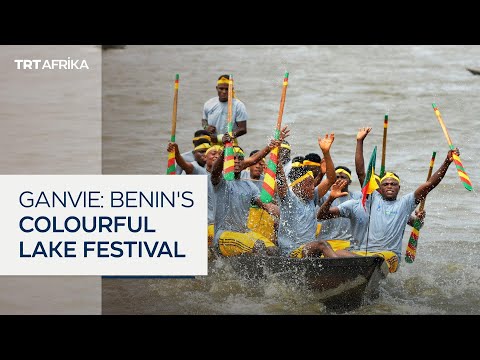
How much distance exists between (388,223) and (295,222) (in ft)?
3.02

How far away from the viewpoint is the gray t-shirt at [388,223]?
966 centimetres

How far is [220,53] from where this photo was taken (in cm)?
2428

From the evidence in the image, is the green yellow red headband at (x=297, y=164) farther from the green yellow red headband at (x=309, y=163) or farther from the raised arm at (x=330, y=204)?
the raised arm at (x=330, y=204)

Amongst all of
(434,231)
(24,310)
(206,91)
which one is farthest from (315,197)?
(206,91)

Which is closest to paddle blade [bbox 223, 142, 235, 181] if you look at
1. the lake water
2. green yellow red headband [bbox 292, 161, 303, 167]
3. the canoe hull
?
green yellow red headband [bbox 292, 161, 303, 167]

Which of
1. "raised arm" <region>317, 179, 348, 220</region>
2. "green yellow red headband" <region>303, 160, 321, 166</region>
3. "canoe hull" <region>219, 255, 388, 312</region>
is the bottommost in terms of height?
"canoe hull" <region>219, 255, 388, 312</region>

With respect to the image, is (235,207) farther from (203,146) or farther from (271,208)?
(203,146)

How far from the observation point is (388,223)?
966cm

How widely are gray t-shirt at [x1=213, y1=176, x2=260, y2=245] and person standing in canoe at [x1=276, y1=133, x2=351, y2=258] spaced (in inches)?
26.9

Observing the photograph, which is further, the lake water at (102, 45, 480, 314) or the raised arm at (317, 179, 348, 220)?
the lake water at (102, 45, 480, 314)

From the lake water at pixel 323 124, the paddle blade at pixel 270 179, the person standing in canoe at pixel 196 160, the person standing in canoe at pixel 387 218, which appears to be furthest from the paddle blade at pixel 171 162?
the person standing in canoe at pixel 387 218

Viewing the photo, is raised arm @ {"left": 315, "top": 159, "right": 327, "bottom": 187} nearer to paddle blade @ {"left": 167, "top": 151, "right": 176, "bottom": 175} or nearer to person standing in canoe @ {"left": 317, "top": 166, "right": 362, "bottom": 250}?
person standing in canoe @ {"left": 317, "top": 166, "right": 362, "bottom": 250}

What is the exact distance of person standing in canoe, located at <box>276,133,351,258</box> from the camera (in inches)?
356

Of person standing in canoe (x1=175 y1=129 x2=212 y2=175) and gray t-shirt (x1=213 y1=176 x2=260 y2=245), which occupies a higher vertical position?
Result: person standing in canoe (x1=175 y1=129 x2=212 y2=175)
